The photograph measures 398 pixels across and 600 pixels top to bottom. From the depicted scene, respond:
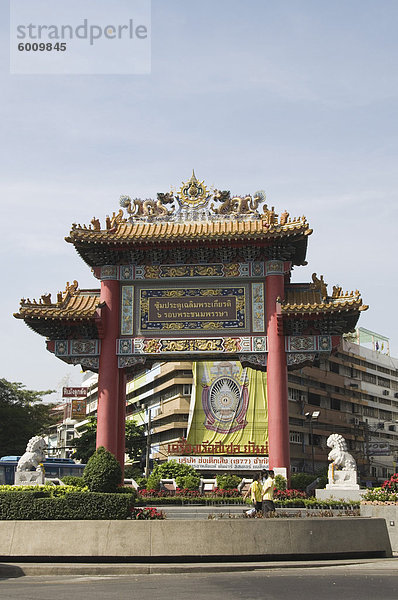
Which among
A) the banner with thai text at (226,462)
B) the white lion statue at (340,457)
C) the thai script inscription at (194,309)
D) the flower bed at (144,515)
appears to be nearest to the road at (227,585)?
the flower bed at (144,515)

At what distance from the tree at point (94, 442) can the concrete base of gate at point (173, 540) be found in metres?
45.9

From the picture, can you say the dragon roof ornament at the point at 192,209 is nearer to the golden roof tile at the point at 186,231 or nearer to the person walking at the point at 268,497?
the golden roof tile at the point at 186,231

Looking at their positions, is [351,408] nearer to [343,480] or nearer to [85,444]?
[85,444]

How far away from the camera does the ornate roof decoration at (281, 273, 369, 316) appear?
25.1m

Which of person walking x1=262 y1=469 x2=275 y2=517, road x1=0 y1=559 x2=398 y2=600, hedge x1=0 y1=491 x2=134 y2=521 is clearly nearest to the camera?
road x1=0 y1=559 x2=398 y2=600

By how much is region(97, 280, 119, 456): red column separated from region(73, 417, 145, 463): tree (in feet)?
117

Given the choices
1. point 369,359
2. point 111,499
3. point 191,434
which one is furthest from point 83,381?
point 111,499

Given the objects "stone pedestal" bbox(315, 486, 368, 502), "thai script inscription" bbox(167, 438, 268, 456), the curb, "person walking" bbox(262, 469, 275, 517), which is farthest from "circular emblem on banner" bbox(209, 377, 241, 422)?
the curb

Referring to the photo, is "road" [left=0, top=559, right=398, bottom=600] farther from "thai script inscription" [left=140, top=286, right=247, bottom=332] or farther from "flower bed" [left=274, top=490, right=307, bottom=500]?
"thai script inscription" [left=140, top=286, right=247, bottom=332]

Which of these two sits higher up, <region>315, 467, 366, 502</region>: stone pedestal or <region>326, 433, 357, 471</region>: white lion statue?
<region>326, 433, 357, 471</region>: white lion statue

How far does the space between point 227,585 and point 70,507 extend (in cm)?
593

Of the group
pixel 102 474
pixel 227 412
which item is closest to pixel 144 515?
pixel 102 474

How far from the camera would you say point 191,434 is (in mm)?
61281

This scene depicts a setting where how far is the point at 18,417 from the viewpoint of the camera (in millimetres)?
60250
